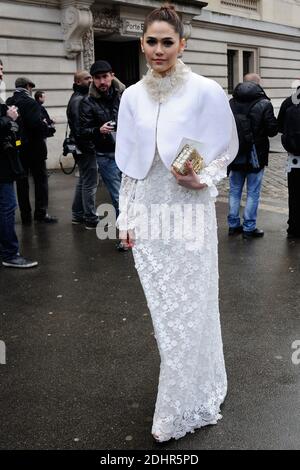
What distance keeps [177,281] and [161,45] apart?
3.69 feet

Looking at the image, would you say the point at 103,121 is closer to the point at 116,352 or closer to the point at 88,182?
the point at 88,182

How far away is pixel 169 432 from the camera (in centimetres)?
278

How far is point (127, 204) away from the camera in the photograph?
2861 millimetres

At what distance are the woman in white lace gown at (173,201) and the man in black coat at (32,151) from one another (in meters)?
5.41

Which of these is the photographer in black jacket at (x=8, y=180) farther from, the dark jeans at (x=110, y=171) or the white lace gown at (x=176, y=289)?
the white lace gown at (x=176, y=289)

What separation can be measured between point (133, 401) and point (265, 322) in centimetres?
154

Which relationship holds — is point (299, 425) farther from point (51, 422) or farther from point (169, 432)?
point (51, 422)

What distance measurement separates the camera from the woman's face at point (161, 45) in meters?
2.54

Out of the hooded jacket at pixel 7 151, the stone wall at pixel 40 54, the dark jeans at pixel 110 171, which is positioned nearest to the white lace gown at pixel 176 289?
the hooded jacket at pixel 7 151

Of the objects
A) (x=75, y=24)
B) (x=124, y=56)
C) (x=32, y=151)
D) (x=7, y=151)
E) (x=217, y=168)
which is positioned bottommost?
(x=32, y=151)

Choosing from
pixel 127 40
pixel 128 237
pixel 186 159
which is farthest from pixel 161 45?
pixel 127 40
